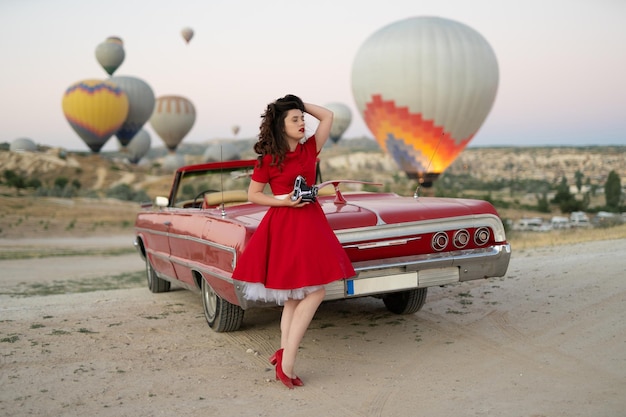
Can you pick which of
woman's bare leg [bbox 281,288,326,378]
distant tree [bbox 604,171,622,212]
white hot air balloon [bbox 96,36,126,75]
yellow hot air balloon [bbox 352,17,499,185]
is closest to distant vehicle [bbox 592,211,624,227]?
A: yellow hot air balloon [bbox 352,17,499,185]

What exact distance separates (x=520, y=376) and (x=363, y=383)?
0.96 meters

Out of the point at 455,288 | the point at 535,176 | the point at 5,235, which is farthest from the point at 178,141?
the point at 455,288

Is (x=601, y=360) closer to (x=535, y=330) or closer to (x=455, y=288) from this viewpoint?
(x=535, y=330)

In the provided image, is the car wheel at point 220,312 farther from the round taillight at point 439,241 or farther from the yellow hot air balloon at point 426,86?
the yellow hot air balloon at point 426,86

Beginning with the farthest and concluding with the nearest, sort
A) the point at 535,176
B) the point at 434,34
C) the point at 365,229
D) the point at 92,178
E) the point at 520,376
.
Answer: the point at 535,176 → the point at 92,178 → the point at 434,34 → the point at 365,229 → the point at 520,376

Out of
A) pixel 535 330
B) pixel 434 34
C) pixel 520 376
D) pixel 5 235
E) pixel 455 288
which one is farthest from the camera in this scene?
pixel 434 34

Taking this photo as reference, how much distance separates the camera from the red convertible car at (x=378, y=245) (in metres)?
5.00

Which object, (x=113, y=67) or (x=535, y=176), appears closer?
(x=113, y=67)

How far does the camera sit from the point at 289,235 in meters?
4.29

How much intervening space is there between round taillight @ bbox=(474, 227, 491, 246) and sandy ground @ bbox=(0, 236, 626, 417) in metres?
0.74

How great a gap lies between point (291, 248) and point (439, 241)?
1464 mm

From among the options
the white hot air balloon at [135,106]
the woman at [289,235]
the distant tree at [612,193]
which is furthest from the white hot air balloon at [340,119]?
the woman at [289,235]

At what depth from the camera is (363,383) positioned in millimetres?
Result: 4457

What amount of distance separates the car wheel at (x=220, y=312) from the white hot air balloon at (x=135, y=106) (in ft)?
196
